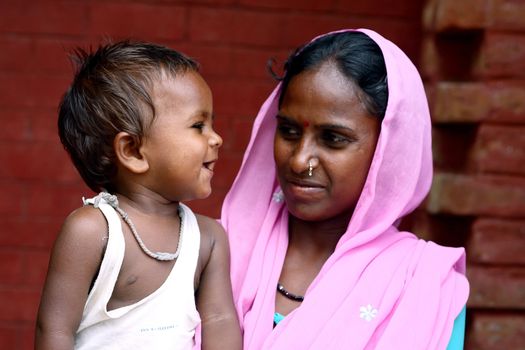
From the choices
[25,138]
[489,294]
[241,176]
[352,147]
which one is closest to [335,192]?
[352,147]

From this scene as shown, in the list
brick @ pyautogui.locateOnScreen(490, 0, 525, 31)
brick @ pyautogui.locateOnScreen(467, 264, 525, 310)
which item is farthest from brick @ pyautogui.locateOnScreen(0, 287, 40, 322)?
brick @ pyautogui.locateOnScreen(490, 0, 525, 31)

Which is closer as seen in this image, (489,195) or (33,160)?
(489,195)

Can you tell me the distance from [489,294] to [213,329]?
5.27 feet

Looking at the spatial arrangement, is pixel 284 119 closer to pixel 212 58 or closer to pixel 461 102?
pixel 461 102

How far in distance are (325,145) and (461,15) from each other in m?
1.35

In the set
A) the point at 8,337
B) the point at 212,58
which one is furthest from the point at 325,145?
the point at 8,337

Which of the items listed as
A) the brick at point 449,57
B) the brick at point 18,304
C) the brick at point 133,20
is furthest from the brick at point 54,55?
the brick at point 449,57

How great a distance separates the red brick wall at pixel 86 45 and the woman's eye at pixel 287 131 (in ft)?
4.37

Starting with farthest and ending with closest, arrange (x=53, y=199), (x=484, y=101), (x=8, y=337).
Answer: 1. (x=8, y=337)
2. (x=53, y=199)
3. (x=484, y=101)

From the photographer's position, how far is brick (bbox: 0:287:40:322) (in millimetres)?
4027

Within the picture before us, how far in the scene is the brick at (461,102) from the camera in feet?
11.9

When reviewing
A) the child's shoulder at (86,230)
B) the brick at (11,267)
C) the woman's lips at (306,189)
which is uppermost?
the woman's lips at (306,189)

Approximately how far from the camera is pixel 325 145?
254cm

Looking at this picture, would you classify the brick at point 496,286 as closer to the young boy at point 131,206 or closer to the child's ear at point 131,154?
the young boy at point 131,206
